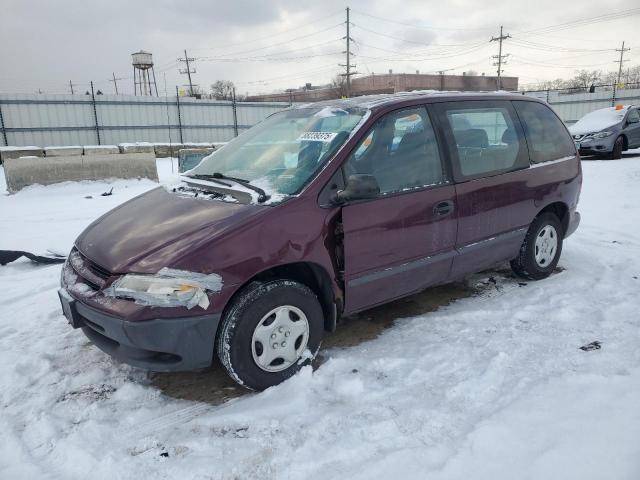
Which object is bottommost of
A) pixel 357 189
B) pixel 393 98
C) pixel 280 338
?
pixel 280 338

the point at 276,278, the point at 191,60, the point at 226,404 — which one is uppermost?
the point at 191,60

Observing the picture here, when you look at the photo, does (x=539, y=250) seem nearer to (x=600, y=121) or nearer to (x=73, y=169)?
(x=73, y=169)

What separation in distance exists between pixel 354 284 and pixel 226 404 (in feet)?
3.59

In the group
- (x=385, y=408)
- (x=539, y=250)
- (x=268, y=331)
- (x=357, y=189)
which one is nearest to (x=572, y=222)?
(x=539, y=250)

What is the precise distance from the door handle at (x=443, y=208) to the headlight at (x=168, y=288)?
176cm

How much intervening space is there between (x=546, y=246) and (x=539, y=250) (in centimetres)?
12

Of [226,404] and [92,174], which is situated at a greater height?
[92,174]

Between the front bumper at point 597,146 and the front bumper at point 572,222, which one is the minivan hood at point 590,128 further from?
the front bumper at point 572,222

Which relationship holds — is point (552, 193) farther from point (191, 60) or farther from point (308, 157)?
point (191, 60)

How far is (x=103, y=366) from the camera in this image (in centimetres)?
317

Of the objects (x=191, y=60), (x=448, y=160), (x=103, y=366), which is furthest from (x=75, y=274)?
(x=191, y=60)

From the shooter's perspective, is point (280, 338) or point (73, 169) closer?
point (280, 338)

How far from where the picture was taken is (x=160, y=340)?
8.25 feet

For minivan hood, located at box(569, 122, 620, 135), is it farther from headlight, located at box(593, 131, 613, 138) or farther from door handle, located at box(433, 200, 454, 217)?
door handle, located at box(433, 200, 454, 217)
